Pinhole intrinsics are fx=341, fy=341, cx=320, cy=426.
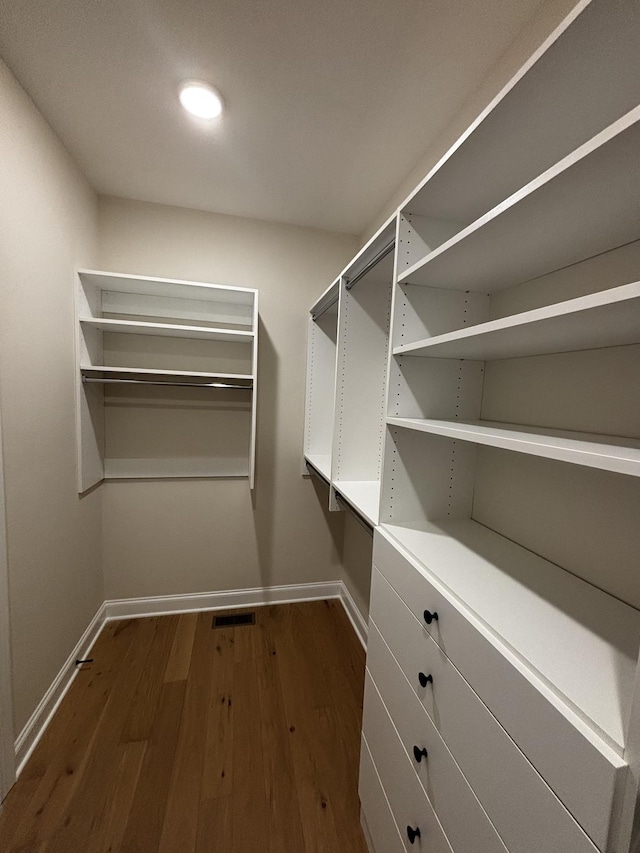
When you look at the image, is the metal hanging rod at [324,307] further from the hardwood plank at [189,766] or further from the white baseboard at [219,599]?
the hardwood plank at [189,766]

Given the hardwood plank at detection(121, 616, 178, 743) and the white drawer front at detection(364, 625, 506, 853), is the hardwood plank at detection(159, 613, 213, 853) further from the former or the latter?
the white drawer front at detection(364, 625, 506, 853)

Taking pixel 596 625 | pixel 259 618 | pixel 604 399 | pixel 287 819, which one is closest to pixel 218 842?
pixel 287 819

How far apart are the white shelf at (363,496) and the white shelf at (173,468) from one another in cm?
94

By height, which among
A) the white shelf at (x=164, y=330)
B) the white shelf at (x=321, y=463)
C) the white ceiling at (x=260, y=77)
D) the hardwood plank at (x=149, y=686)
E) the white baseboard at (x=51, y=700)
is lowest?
the hardwood plank at (x=149, y=686)

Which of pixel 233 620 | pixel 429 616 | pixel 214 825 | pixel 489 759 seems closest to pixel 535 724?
pixel 489 759

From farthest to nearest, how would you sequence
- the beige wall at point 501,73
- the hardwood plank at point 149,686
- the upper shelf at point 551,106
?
the hardwood plank at point 149,686, the beige wall at point 501,73, the upper shelf at point 551,106

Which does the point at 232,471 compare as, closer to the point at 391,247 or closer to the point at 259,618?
the point at 259,618

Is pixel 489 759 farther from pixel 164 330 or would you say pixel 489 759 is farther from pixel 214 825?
pixel 164 330

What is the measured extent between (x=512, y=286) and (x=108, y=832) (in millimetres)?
2347

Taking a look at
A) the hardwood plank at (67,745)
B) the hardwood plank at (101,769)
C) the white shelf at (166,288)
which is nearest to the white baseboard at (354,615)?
the hardwood plank at (101,769)

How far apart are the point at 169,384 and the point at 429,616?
1851 millimetres

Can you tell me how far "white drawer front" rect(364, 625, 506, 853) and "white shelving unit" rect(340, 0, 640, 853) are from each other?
15mm

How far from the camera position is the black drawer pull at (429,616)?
838 mm

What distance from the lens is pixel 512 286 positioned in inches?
44.2
